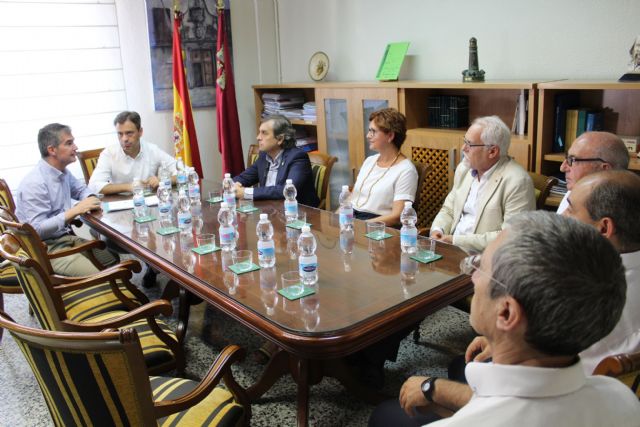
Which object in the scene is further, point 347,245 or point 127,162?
point 127,162

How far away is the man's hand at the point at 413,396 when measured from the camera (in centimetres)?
131

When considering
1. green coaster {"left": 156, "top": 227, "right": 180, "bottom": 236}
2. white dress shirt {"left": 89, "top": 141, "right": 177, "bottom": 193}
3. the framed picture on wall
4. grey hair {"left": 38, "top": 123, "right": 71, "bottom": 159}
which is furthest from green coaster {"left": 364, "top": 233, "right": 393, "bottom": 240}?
the framed picture on wall

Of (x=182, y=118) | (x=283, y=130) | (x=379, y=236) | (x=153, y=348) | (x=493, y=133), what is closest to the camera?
(x=153, y=348)

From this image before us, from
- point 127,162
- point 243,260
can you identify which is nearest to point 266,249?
point 243,260

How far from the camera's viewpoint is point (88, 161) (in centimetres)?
396

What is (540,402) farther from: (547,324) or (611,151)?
(611,151)

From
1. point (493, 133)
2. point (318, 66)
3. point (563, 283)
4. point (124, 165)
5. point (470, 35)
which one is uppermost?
point (470, 35)

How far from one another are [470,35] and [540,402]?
10.5 feet

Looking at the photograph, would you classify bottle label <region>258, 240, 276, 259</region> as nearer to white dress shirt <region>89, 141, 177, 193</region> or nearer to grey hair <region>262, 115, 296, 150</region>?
grey hair <region>262, 115, 296, 150</region>

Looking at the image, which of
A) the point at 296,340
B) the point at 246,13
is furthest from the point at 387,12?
the point at 296,340

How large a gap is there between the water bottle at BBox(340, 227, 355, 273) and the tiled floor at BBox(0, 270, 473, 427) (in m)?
0.65

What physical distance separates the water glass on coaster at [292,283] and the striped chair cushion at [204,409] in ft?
1.25

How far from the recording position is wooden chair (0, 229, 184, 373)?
187cm

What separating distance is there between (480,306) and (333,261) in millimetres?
1108
